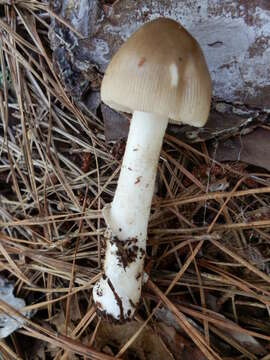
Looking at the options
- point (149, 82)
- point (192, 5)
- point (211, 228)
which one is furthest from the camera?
point (211, 228)

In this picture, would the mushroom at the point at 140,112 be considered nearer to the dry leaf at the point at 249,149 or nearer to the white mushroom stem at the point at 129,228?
the white mushroom stem at the point at 129,228

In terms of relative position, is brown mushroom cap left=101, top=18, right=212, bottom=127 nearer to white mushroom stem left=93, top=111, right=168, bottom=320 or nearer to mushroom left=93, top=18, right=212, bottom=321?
mushroom left=93, top=18, right=212, bottom=321

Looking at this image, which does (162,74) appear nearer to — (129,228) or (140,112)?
(140,112)

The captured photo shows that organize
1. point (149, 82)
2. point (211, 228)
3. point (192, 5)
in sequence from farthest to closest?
point (211, 228) < point (192, 5) < point (149, 82)

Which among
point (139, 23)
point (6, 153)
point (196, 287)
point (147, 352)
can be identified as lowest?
point (147, 352)

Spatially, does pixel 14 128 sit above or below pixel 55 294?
above

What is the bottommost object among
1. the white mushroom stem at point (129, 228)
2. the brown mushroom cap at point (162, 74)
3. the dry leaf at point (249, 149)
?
the white mushroom stem at point (129, 228)

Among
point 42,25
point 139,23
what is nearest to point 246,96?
point 139,23

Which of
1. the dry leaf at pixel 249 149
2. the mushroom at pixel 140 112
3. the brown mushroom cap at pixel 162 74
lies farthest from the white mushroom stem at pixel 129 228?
the dry leaf at pixel 249 149

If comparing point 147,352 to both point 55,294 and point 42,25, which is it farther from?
point 42,25
